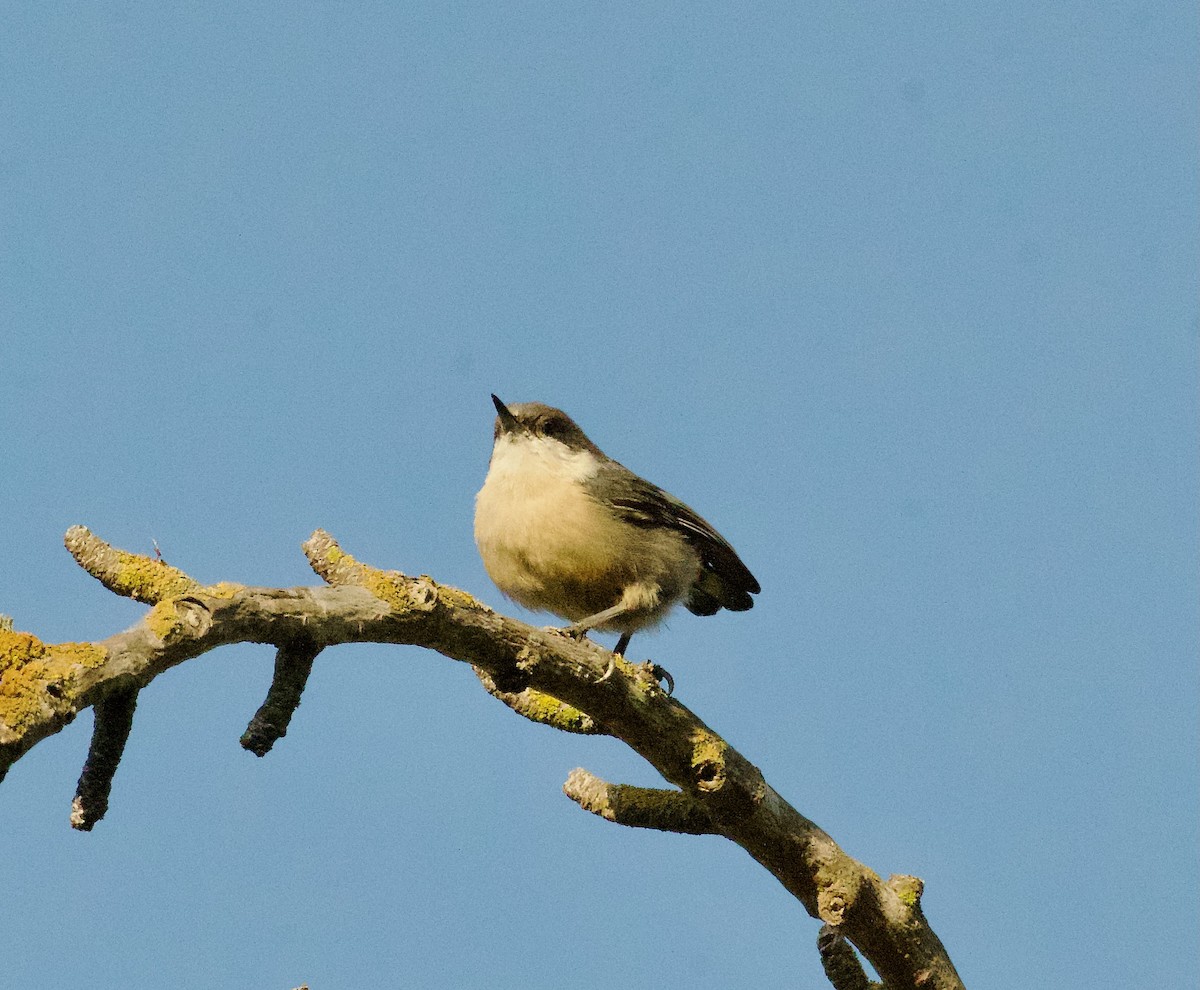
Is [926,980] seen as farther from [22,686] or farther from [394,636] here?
[22,686]

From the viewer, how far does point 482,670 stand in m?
5.18

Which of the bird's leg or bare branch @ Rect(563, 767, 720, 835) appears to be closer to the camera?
bare branch @ Rect(563, 767, 720, 835)

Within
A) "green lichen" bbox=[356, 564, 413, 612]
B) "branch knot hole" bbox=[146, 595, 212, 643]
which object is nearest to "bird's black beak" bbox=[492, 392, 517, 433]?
"green lichen" bbox=[356, 564, 413, 612]

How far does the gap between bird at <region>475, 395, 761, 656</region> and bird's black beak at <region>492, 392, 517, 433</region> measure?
0.5 inches

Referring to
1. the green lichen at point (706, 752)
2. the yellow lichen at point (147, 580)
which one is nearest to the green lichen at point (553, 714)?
the green lichen at point (706, 752)

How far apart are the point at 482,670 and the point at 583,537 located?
5.72ft

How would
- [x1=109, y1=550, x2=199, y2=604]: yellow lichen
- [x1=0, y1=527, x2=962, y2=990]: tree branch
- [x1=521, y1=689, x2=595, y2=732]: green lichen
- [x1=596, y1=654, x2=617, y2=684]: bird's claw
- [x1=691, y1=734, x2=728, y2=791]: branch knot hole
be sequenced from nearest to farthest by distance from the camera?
[x1=0, y1=527, x2=962, y2=990]: tree branch
[x1=109, y1=550, x2=199, y2=604]: yellow lichen
[x1=596, y1=654, x2=617, y2=684]: bird's claw
[x1=691, y1=734, x2=728, y2=791]: branch knot hole
[x1=521, y1=689, x2=595, y2=732]: green lichen

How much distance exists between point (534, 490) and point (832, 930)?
2.77 m

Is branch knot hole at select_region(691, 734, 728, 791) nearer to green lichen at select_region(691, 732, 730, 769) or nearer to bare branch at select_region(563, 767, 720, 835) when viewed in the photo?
green lichen at select_region(691, 732, 730, 769)

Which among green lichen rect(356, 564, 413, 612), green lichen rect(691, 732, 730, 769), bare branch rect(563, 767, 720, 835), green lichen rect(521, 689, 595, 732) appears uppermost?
green lichen rect(521, 689, 595, 732)

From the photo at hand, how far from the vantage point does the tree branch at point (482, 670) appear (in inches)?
138

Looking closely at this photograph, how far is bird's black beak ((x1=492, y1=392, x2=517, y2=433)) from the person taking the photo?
25.5ft

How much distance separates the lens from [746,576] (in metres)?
7.85

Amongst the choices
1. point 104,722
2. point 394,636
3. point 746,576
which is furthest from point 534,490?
point 104,722
